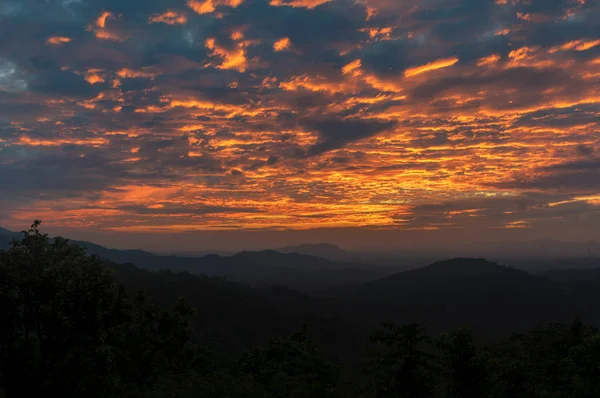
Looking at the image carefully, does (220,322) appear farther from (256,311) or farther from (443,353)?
(443,353)

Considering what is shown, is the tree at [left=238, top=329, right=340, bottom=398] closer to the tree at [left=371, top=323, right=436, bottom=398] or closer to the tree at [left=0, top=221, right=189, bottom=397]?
the tree at [left=371, top=323, right=436, bottom=398]

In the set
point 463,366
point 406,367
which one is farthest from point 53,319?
point 463,366

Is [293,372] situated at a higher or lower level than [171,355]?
higher

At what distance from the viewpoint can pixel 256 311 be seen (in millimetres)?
190125

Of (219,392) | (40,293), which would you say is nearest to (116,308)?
(40,293)

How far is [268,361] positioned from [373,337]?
12712mm

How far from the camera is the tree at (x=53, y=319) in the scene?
1948 centimetres

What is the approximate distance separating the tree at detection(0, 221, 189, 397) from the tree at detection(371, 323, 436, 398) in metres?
16.0

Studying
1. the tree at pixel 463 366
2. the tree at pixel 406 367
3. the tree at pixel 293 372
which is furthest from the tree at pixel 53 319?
the tree at pixel 463 366

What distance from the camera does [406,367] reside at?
25.7 m

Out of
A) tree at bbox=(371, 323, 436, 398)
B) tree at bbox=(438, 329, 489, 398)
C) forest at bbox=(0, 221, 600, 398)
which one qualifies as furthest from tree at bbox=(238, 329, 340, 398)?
tree at bbox=(438, 329, 489, 398)

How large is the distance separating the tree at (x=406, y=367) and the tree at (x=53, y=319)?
16033 mm

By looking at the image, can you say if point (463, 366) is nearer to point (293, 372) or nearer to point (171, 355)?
point (293, 372)

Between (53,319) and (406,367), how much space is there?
19.9m
